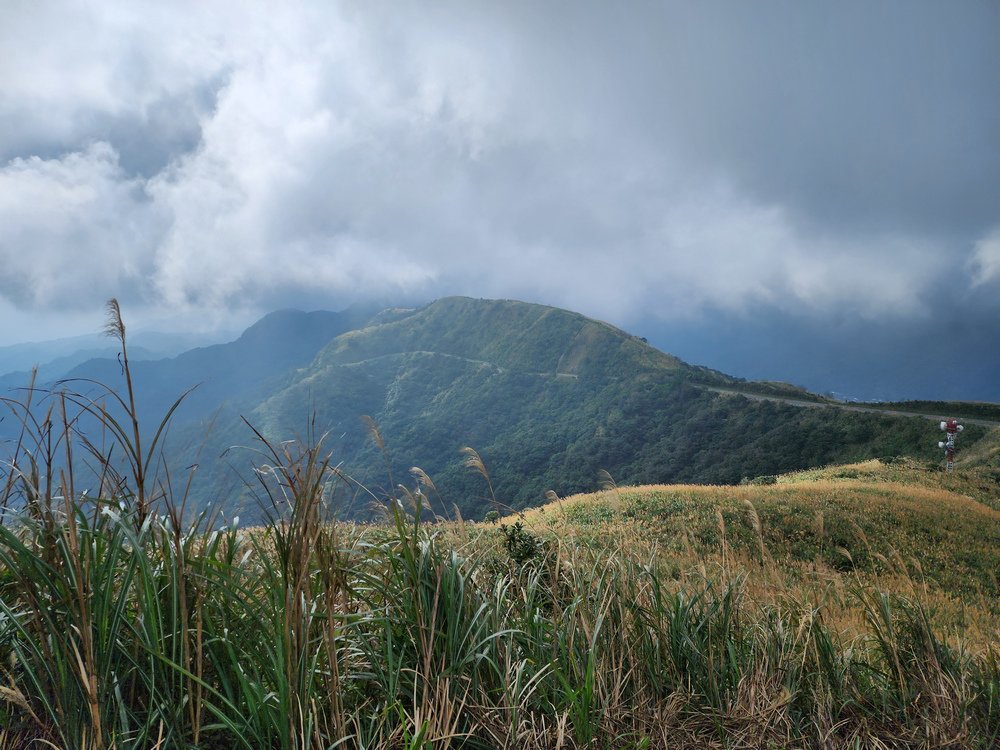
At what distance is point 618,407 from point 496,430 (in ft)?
131

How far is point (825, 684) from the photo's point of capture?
355cm

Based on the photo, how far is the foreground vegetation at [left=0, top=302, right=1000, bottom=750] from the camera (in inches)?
89.8

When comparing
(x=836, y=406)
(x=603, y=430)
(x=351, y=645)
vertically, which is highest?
(x=836, y=406)

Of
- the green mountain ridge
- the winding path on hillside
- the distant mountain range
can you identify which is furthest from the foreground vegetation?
the winding path on hillside

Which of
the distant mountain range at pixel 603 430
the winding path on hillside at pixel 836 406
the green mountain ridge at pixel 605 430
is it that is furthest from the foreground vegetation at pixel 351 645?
the winding path on hillside at pixel 836 406

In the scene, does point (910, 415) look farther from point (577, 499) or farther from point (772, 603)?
point (772, 603)

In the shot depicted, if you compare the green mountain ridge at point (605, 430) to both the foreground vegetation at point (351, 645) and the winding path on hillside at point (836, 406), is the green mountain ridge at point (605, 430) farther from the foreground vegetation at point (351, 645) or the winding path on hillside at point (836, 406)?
the winding path on hillside at point (836, 406)

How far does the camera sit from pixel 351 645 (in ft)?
9.91

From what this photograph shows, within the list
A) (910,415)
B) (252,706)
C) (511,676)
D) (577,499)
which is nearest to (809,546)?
(577,499)

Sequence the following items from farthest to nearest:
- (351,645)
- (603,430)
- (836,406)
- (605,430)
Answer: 1. (603,430)
2. (605,430)
3. (836,406)
4. (351,645)

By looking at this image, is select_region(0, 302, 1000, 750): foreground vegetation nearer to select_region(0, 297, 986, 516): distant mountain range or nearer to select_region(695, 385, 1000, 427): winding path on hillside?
select_region(0, 297, 986, 516): distant mountain range

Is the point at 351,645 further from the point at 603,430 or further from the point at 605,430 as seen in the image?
the point at 603,430

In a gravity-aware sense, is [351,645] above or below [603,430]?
above

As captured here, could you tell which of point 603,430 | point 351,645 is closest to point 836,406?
point 603,430
